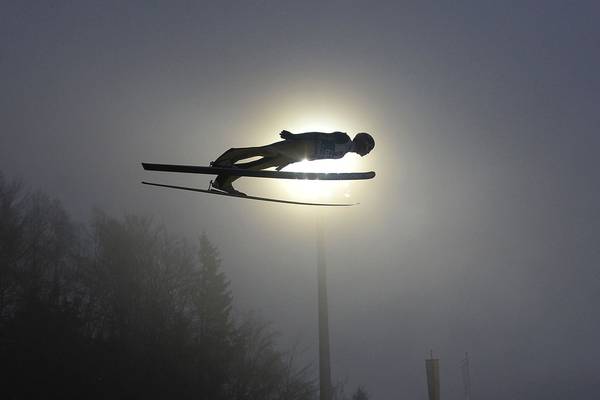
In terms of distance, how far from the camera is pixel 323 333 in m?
12.2

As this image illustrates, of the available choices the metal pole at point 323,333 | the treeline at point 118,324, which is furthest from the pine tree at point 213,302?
the metal pole at point 323,333

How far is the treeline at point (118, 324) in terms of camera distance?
Answer: 24.4 meters

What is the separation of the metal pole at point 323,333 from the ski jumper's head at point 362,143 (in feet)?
16.7

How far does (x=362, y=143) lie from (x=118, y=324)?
2547 centimetres

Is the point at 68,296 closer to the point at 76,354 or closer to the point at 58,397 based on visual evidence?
the point at 76,354

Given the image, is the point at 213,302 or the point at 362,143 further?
the point at 213,302

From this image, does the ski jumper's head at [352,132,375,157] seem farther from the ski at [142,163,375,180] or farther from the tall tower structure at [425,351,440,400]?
the tall tower structure at [425,351,440,400]

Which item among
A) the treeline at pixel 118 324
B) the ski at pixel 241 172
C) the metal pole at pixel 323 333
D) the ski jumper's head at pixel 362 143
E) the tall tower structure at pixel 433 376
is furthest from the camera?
the treeline at pixel 118 324

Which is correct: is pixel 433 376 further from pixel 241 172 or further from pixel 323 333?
pixel 241 172

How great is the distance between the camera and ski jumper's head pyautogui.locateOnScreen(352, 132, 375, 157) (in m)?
8.23

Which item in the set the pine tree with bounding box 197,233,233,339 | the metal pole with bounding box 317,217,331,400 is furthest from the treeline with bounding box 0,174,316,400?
the metal pole with bounding box 317,217,331,400

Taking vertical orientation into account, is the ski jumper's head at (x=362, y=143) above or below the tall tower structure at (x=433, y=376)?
above

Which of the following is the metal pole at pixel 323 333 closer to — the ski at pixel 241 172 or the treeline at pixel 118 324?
the ski at pixel 241 172

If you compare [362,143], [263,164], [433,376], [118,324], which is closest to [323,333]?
[433,376]
